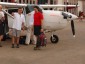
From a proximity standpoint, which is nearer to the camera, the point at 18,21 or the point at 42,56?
Answer: the point at 42,56

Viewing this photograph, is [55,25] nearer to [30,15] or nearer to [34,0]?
[30,15]

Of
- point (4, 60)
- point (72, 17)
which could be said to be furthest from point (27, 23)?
point (4, 60)

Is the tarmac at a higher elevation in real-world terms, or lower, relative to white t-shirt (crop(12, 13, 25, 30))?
lower

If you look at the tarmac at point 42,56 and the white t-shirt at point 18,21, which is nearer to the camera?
the tarmac at point 42,56

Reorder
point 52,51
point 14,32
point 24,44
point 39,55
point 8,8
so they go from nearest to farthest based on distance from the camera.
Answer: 1. point 39,55
2. point 52,51
3. point 14,32
4. point 24,44
5. point 8,8

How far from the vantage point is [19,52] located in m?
11.3

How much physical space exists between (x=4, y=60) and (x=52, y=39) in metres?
5.18

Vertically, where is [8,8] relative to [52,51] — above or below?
above

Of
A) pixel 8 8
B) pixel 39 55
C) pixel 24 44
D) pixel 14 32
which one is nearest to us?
pixel 39 55

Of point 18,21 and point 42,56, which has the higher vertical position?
point 18,21

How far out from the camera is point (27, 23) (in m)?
13.8

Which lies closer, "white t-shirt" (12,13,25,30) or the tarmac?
the tarmac

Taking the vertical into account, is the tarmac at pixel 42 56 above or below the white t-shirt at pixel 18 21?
below

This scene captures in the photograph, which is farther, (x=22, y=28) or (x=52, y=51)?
(x=22, y=28)
